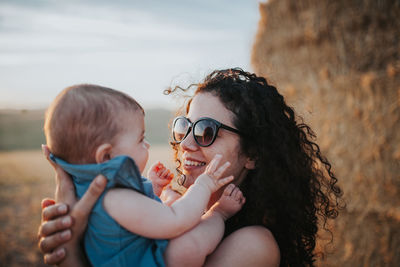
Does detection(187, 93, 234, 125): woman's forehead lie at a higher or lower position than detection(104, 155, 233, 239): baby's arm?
higher

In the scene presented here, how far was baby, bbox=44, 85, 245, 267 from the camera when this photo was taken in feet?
4.69

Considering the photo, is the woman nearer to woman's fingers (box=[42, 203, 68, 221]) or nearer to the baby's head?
the baby's head

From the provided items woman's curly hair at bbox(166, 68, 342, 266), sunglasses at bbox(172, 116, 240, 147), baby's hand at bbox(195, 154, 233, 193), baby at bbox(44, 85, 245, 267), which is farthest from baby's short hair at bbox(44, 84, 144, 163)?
woman's curly hair at bbox(166, 68, 342, 266)

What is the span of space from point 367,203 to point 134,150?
135 inches

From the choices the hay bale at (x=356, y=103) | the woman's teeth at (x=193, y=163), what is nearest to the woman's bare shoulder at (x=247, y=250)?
the woman's teeth at (x=193, y=163)

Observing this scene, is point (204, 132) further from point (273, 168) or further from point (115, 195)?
point (115, 195)

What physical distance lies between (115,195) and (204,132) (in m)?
0.91

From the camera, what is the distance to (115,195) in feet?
4.76

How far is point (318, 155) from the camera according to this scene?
245 centimetres

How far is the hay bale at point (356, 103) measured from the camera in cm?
332

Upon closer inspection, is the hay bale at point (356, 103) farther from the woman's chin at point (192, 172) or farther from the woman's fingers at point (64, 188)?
the woman's fingers at point (64, 188)

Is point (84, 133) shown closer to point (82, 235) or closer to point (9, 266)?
point (82, 235)

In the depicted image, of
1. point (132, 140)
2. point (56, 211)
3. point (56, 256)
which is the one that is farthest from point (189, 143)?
point (56, 256)

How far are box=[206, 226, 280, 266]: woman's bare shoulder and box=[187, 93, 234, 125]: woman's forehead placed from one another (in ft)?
2.90
